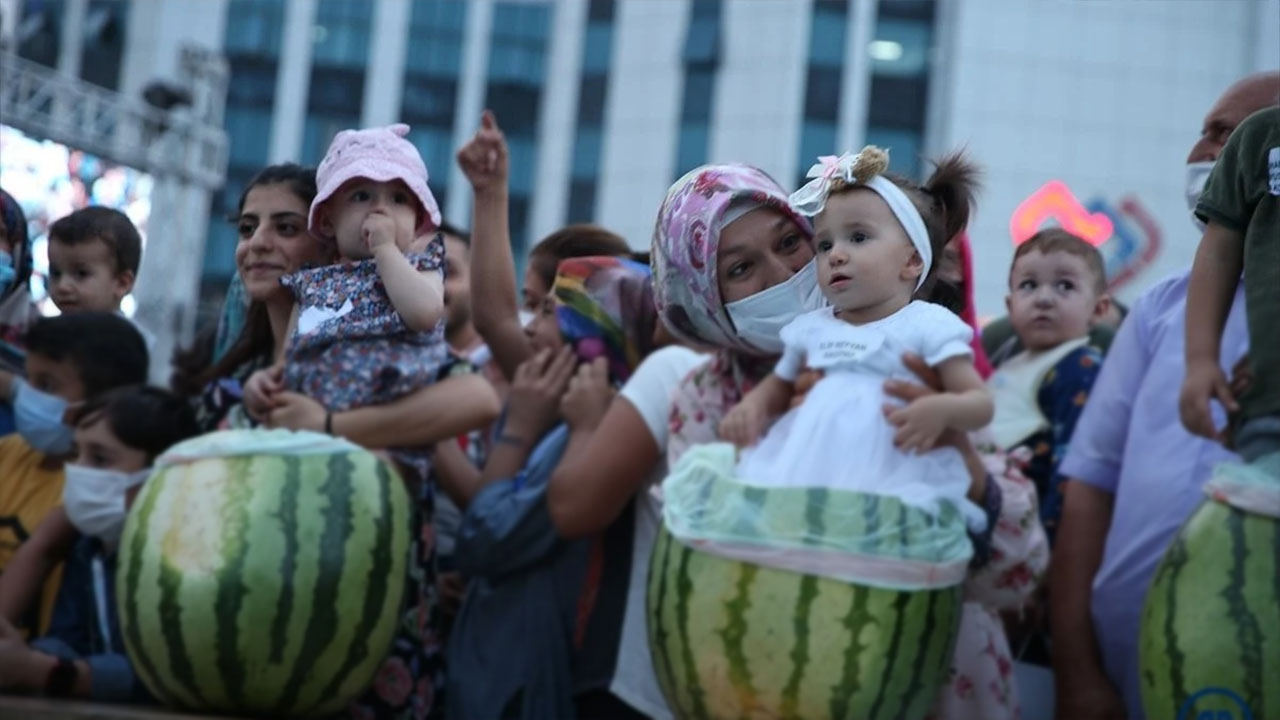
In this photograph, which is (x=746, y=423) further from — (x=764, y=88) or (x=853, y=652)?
(x=764, y=88)

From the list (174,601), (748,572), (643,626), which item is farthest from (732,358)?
(174,601)

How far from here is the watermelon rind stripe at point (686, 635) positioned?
9.20 ft

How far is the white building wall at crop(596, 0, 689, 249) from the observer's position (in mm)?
31422

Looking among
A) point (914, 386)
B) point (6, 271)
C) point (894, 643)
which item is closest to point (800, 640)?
point (894, 643)

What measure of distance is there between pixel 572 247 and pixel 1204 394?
1.96 meters

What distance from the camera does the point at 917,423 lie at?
259 centimetres

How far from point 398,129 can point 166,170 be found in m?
12.8

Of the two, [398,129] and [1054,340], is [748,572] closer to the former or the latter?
[398,129]

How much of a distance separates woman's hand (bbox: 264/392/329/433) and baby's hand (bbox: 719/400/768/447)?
2.24 feet

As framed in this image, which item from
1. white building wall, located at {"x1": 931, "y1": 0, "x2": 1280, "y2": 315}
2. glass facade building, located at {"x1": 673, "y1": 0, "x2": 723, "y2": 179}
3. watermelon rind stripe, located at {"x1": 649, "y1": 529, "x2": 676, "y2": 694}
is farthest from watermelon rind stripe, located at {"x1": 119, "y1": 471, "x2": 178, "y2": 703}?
glass facade building, located at {"x1": 673, "y1": 0, "x2": 723, "y2": 179}

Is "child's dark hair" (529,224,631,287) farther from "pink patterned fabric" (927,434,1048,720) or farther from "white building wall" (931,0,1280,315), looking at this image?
"white building wall" (931,0,1280,315)

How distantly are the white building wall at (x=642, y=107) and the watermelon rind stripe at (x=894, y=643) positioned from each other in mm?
28179

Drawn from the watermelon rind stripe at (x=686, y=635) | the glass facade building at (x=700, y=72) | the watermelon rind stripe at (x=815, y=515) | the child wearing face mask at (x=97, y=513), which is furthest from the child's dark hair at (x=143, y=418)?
the glass facade building at (x=700, y=72)

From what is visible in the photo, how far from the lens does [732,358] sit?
321 cm
